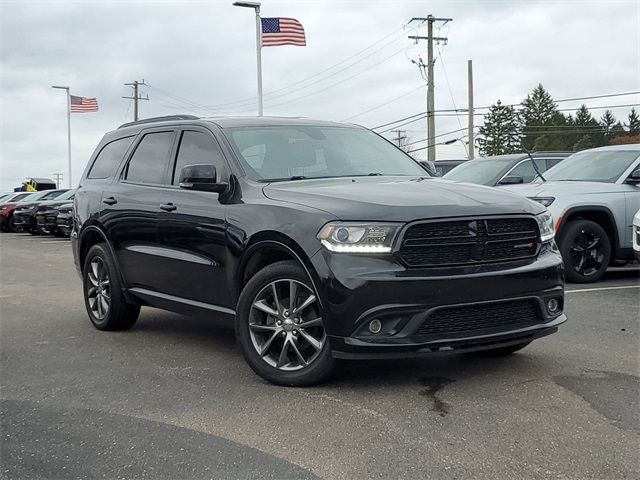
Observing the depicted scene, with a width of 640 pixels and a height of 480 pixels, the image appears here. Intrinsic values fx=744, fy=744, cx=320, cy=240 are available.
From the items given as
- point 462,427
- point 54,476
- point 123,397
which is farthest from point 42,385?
point 462,427

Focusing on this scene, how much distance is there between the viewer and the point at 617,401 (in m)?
4.29

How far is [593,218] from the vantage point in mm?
9492

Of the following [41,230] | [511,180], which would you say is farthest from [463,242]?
[41,230]

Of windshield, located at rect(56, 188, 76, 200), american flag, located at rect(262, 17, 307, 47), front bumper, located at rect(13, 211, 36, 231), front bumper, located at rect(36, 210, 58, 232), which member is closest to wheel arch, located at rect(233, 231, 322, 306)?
american flag, located at rect(262, 17, 307, 47)

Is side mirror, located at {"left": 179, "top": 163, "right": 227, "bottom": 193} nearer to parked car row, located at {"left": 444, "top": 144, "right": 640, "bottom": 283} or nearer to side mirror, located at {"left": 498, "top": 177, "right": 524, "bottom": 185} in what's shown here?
parked car row, located at {"left": 444, "top": 144, "right": 640, "bottom": 283}

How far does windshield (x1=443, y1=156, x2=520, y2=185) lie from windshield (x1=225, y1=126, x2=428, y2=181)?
231 inches

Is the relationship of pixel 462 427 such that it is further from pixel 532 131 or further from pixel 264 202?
pixel 532 131

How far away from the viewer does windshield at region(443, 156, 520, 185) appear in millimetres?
11856

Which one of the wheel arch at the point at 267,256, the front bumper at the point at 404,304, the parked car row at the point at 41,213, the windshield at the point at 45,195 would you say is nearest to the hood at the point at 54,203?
the parked car row at the point at 41,213

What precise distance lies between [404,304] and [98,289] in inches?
145

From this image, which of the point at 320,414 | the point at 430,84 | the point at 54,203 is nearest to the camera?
the point at 320,414

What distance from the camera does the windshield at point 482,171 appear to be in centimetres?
1186

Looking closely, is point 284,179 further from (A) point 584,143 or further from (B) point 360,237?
(A) point 584,143

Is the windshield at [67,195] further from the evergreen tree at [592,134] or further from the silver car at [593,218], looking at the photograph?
the evergreen tree at [592,134]
